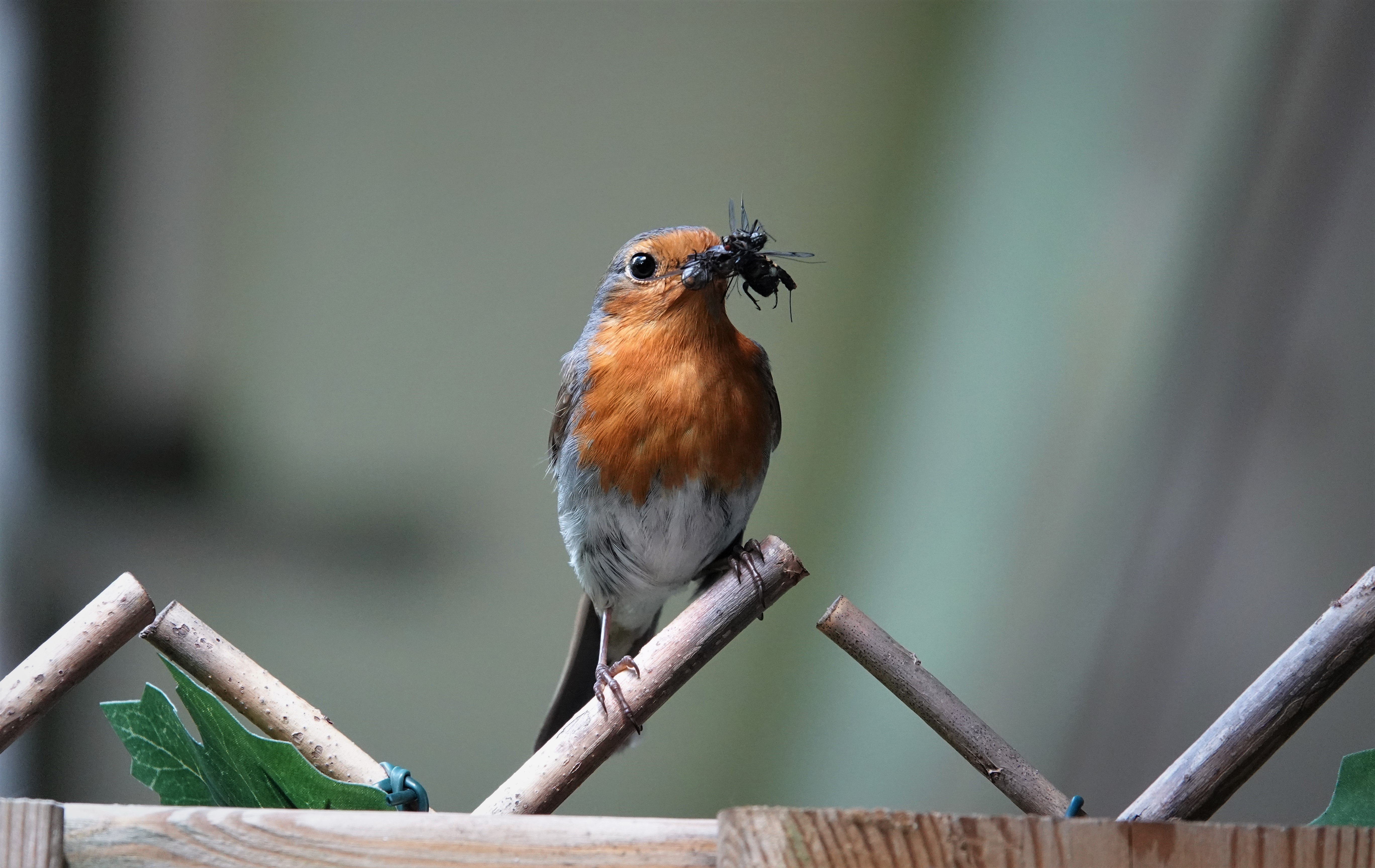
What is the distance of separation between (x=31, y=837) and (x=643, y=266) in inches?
35.2

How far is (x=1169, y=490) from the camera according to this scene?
1833mm

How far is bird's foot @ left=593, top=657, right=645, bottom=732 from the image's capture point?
2.94ft

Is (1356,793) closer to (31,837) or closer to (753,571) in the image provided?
(753,571)

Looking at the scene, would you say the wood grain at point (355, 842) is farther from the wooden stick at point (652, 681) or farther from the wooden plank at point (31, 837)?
the wooden stick at point (652, 681)

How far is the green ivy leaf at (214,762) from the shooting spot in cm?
76

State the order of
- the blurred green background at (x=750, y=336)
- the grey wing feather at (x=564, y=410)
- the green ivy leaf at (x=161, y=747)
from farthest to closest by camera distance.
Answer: the blurred green background at (x=750, y=336) < the grey wing feather at (x=564, y=410) < the green ivy leaf at (x=161, y=747)

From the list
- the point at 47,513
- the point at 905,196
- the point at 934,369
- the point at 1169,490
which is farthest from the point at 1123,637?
the point at 47,513

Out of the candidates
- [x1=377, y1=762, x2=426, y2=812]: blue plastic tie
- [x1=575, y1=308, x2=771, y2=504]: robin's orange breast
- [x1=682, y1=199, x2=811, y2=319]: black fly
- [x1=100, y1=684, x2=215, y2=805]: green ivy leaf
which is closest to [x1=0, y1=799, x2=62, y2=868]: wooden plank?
[x1=100, y1=684, x2=215, y2=805]: green ivy leaf

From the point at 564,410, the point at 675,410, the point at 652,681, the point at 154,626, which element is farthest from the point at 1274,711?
the point at 154,626

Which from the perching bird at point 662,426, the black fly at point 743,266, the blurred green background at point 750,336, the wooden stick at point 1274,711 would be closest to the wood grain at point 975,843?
the wooden stick at point 1274,711

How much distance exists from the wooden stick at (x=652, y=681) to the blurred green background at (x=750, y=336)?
3.72ft

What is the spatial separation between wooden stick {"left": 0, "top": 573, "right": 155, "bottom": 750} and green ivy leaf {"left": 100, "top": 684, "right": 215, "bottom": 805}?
3.6 inches

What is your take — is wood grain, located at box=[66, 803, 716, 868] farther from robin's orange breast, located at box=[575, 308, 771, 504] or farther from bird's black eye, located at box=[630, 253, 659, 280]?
bird's black eye, located at box=[630, 253, 659, 280]

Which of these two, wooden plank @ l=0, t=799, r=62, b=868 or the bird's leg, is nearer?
wooden plank @ l=0, t=799, r=62, b=868
